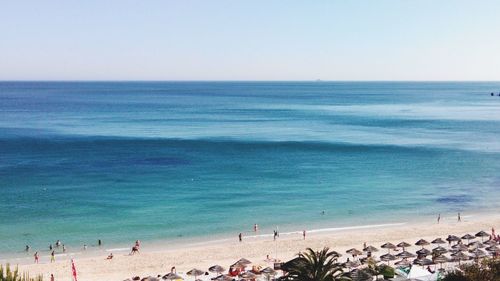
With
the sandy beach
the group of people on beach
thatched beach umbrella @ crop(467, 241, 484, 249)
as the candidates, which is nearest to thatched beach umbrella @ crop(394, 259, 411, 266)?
the sandy beach

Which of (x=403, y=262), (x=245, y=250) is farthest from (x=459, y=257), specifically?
(x=245, y=250)

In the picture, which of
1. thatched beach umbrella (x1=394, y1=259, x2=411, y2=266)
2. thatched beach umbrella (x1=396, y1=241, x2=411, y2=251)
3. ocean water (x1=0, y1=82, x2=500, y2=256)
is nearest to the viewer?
thatched beach umbrella (x1=394, y1=259, x2=411, y2=266)

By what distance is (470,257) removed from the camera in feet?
99.1

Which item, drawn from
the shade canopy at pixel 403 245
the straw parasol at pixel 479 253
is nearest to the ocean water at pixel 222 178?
the shade canopy at pixel 403 245

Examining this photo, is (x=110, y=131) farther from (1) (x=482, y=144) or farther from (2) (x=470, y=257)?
(2) (x=470, y=257)

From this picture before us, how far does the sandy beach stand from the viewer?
32.0 meters

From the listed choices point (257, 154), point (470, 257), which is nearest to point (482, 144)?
point (257, 154)

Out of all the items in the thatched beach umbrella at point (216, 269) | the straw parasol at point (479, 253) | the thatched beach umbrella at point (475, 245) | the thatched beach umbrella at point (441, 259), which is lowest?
the thatched beach umbrella at point (216, 269)

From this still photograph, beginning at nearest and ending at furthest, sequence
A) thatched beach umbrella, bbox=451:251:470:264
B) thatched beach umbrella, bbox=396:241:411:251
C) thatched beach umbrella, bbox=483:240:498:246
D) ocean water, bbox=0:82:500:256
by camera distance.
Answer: thatched beach umbrella, bbox=451:251:470:264
thatched beach umbrella, bbox=483:240:498:246
thatched beach umbrella, bbox=396:241:411:251
ocean water, bbox=0:82:500:256

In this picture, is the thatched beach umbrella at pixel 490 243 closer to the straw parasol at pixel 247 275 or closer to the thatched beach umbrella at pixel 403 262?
the thatched beach umbrella at pixel 403 262

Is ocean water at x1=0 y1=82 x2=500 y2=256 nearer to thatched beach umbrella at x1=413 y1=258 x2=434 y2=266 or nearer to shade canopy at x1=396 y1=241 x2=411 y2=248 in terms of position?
shade canopy at x1=396 y1=241 x2=411 y2=248

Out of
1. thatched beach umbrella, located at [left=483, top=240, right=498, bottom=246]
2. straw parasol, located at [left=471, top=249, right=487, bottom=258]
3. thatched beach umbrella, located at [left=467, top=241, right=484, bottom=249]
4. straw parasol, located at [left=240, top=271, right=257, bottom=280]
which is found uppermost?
thatched beach umbrella, located at [left=483, top=240, right=498, bottom=246]

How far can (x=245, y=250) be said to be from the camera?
A: 35.9 metres

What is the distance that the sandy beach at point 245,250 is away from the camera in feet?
105
